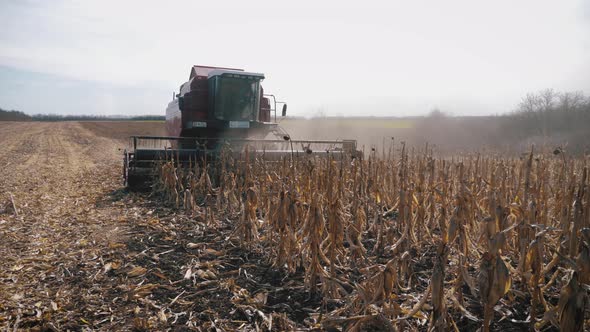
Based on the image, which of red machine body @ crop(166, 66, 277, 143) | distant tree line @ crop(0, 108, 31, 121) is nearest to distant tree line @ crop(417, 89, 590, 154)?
red machine body @ crop(166, 66, 277, 143)

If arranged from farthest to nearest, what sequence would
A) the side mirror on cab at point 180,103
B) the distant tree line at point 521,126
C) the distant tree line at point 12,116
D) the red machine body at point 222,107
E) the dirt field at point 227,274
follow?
the distant tree line at point 12,116, the distant tree line at point 521,126, the red machine body at point 222,107, the side mirror on cab at point 180,103, the dirt field at point 227,274

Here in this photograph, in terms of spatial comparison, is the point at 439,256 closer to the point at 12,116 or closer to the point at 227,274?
the point at 227,274

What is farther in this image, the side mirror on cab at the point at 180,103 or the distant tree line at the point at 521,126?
the distant tree line at the point at 521,126

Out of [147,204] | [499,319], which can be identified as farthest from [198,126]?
[499,319]

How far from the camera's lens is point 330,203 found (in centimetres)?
327

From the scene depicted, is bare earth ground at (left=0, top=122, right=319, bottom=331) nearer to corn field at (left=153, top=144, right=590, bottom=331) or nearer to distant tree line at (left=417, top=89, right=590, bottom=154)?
corn field at (left=153, top=144, right=590, bottom=331)

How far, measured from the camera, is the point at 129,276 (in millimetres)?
3750

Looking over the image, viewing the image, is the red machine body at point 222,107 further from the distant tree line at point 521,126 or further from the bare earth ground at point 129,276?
the distant tree line at point 521,126

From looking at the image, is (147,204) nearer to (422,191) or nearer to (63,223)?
(63,223)

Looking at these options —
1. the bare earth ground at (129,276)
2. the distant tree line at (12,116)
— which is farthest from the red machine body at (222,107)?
the distant tree line at (12,116)

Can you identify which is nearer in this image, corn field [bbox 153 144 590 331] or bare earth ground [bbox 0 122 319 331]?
corn field [bbox 153 144 590 331]

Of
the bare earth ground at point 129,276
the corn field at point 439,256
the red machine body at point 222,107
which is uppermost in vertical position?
the red machine body at point 222,107

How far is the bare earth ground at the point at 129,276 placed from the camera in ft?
9.61

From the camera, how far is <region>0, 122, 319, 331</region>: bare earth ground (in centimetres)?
293
